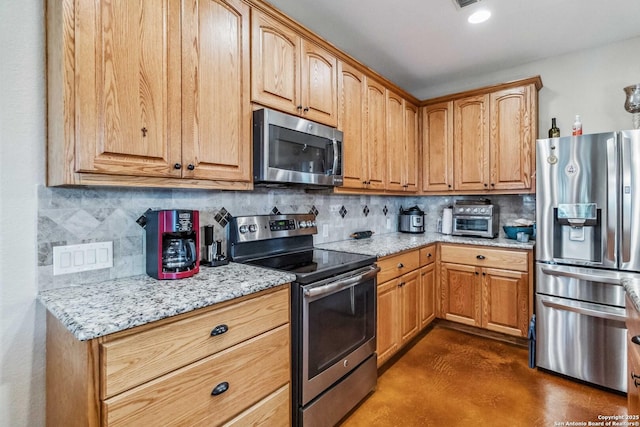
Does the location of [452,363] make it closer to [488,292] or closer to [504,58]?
[488,292]

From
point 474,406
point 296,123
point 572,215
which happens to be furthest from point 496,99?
point 474,406

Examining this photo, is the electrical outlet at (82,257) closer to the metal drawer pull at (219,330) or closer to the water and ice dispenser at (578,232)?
the metal drawer pull at (219,330)

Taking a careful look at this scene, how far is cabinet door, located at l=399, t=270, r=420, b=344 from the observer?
2.53 meters

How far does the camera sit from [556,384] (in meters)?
2.22

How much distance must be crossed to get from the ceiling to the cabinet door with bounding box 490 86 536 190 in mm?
395

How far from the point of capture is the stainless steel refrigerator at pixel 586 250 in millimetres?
2072

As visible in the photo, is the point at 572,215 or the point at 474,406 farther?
the point at 572,215

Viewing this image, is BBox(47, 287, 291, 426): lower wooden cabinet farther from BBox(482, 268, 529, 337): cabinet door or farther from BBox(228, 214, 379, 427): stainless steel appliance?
BBox(482, 268, 529, 337): cabinet door

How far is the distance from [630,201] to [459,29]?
1.70 meters

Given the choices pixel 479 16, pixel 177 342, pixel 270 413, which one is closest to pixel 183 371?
pixel 177 342

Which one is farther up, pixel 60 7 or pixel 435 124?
pixel 435 124

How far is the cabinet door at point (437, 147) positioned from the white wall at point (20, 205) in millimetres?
3200

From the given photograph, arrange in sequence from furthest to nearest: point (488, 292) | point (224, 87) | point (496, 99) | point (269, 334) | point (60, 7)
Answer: point (496, 99) → point (488, 292) → point (224, 87) → point (269, 334) → point (60, 7)

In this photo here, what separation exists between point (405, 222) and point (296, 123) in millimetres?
2082
